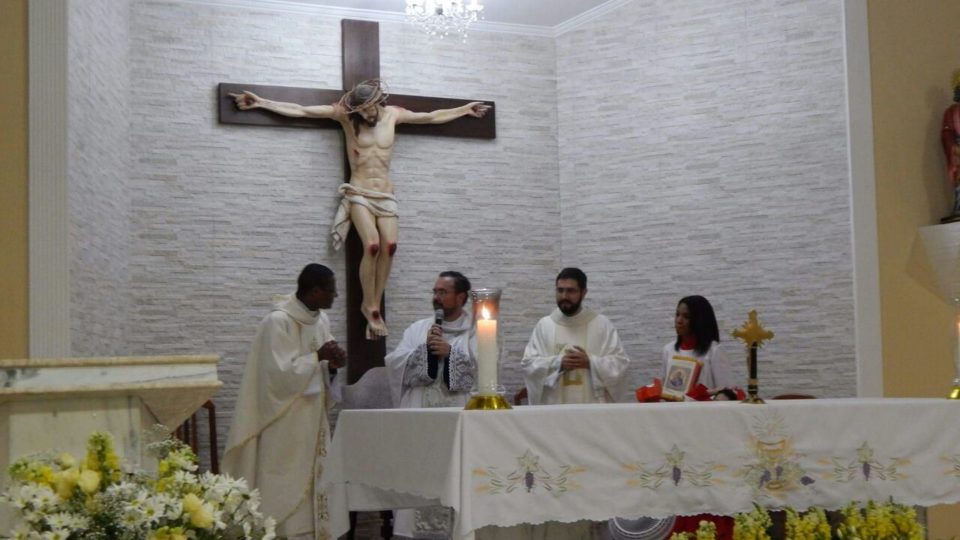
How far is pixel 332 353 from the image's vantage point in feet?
22.7

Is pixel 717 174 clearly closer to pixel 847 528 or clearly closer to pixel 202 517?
pixel 847 528

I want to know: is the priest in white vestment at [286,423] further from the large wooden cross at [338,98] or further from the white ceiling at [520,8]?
the white ceiling at [520,8]

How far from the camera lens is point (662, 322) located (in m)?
8.76

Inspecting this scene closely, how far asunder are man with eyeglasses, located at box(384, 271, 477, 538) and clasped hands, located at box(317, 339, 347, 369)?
0.56 metres

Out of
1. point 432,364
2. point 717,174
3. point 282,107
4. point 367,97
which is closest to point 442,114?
point 367,97

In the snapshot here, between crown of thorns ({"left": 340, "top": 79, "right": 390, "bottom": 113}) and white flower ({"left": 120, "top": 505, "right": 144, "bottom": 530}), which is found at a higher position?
crown of thorns ({"left": 340, "top": 79, "right": 390, "bottom": 113})

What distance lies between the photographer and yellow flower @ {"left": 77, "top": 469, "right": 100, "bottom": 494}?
2.22 metres

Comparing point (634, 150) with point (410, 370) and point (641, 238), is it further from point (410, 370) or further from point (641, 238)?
point (410, 370)

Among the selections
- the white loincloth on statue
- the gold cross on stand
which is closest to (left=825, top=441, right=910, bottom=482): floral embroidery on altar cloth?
the gold cross on stand

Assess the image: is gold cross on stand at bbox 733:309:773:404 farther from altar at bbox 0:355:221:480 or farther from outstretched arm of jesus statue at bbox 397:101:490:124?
outstretched arm of jesus statue at bbox 397:101:490:124

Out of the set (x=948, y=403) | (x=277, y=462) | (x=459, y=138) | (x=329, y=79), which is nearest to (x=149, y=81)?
(x=329, y=79)

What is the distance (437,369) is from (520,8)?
324cm

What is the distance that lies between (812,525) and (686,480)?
0.82m

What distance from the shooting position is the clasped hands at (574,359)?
7.15 metres
